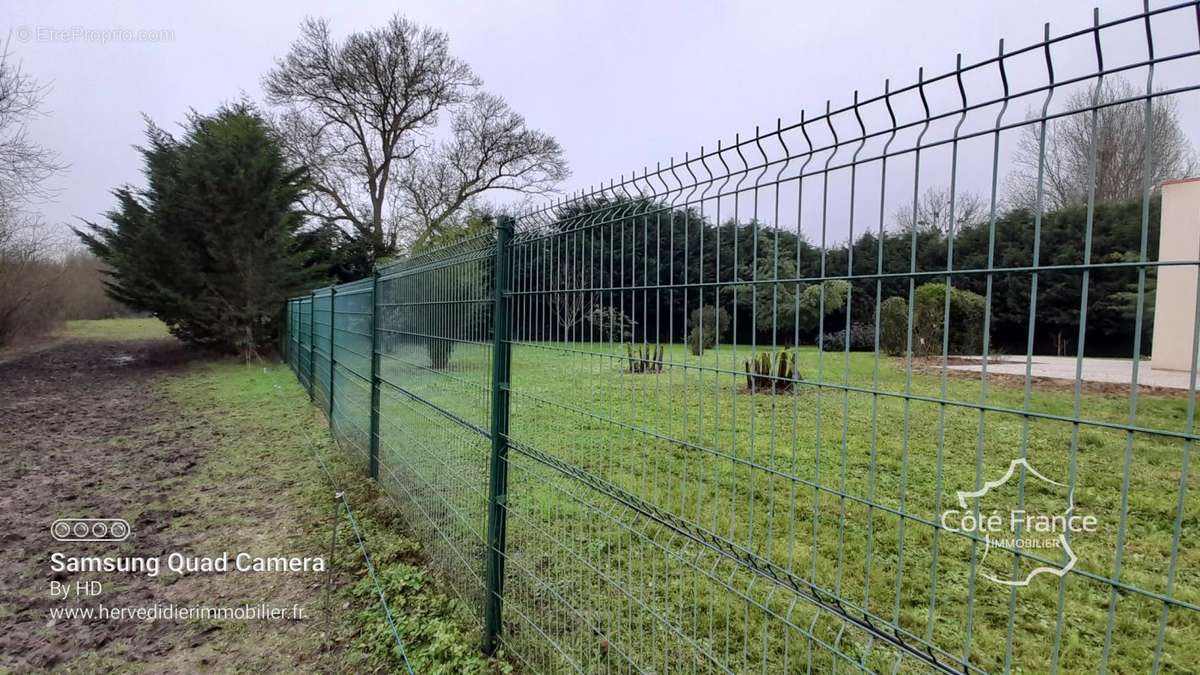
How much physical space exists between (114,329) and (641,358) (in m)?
26.1

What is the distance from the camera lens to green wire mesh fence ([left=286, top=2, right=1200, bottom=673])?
0.84m

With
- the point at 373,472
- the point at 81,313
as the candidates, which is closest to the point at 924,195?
the point at 373,472

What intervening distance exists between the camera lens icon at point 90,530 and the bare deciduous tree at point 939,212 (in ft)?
14.6

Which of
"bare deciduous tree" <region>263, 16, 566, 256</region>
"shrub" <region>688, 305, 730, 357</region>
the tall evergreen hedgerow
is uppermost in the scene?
"bare deciduous tree" <region>263, 16, 566, 256</region>

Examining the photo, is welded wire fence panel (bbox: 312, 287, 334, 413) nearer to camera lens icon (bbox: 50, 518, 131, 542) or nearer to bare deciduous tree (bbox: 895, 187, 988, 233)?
camera lens icon (bbox: 50, 518, 131, 542)

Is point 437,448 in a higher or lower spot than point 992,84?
lower

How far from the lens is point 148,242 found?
11.8 metres

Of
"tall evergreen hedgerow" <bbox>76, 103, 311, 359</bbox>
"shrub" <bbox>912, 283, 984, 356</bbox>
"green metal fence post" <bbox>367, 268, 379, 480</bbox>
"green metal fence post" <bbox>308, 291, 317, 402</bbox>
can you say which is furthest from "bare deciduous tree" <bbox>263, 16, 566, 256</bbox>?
"shrub" <bbox>912, 283, 984, 356</bbox>

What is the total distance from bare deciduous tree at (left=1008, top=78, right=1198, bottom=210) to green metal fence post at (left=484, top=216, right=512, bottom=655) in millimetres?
1730

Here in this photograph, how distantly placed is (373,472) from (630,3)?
29.5 feet

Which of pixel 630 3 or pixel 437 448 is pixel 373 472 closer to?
pixel 437 448

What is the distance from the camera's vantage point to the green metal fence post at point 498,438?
7.55ft

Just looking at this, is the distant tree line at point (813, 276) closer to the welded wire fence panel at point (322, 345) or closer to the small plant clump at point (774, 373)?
the small plant clump at point (774, 373)

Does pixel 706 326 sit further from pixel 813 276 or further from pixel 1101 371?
pixel 1101 371
